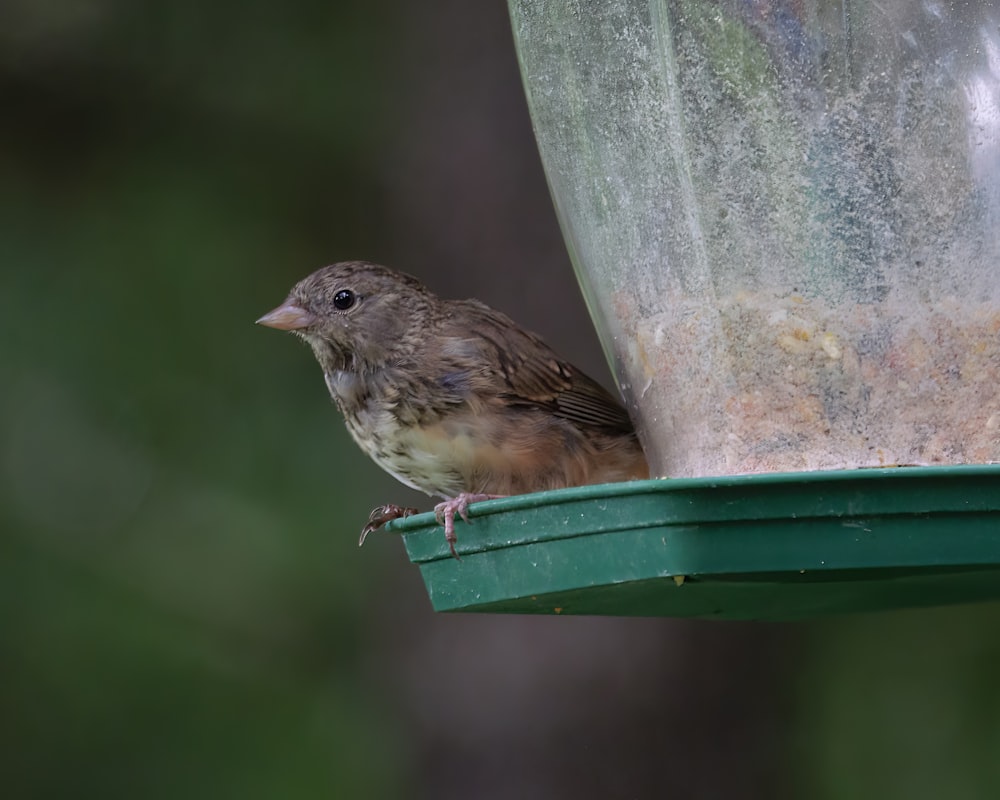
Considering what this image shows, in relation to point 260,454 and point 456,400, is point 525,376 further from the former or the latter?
point 260,454

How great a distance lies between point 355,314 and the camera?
430 cm

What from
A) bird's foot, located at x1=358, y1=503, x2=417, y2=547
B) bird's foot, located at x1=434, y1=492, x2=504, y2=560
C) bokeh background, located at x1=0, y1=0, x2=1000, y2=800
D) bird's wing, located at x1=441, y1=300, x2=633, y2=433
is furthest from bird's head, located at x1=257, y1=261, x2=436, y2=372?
bokeh background, located at x1=0, y1=0, x2=1000, y2=800

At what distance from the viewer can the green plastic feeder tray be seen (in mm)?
2332

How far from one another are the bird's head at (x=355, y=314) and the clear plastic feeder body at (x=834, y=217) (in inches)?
50.7

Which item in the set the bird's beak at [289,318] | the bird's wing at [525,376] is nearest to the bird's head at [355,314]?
the bird's beak at [289,318]

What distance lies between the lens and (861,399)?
2857 millimetres

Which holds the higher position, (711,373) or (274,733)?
(711,373)

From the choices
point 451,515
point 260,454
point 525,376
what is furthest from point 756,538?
point 260,454

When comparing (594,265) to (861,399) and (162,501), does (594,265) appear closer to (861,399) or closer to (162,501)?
(861,399)

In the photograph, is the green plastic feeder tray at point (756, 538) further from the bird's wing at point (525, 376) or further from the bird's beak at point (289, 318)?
the bird's beak at point (289, 318)

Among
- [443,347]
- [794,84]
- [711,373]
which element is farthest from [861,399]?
[443,347]

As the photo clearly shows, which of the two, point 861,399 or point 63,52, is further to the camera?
point 63,52

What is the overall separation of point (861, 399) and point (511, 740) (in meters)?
3.07

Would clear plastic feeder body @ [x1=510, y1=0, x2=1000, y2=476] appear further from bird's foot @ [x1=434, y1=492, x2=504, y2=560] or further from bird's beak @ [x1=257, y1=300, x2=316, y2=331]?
bird's beak @ [x1=257, y1=300, x2=316, y2=331]
